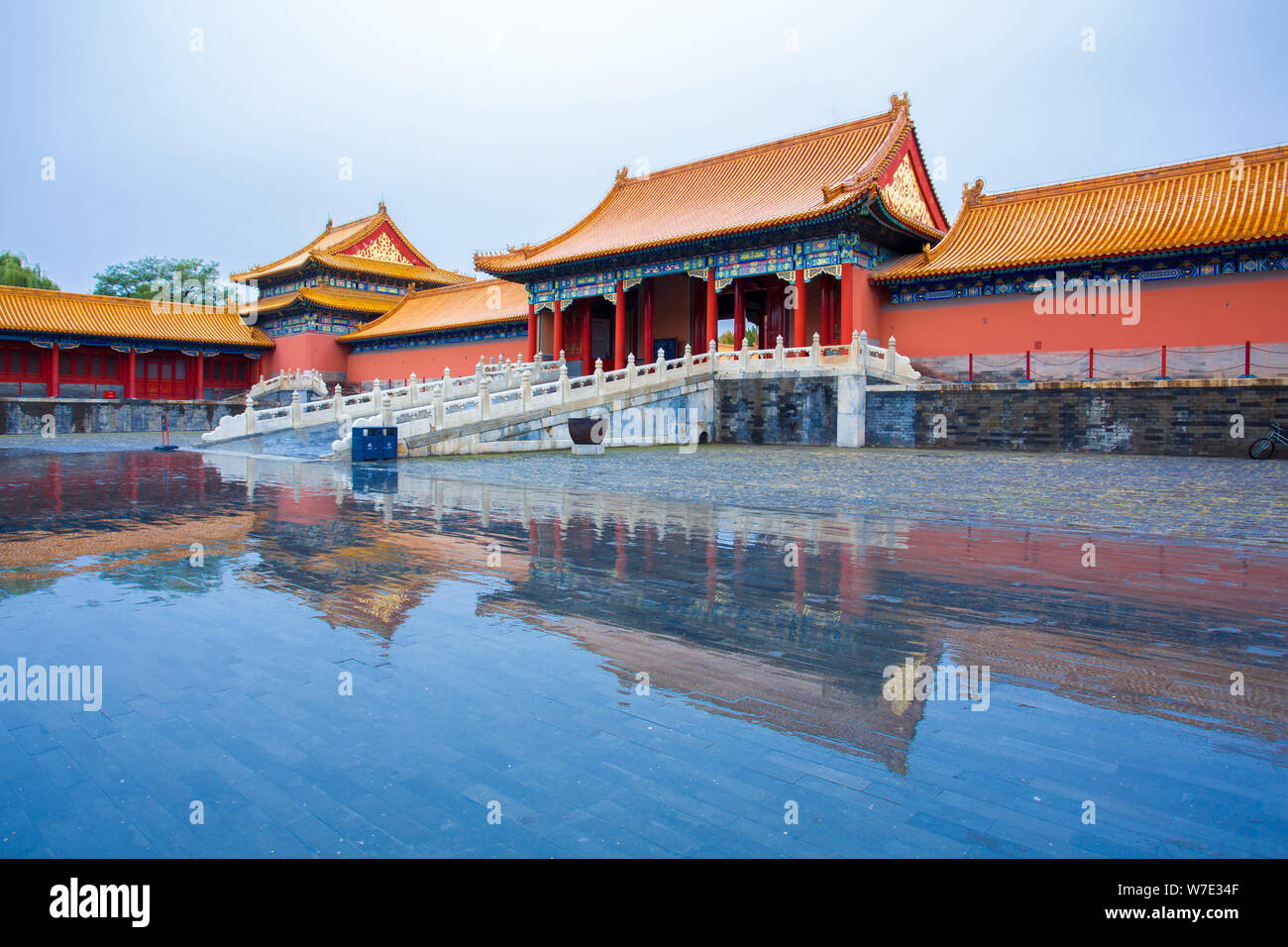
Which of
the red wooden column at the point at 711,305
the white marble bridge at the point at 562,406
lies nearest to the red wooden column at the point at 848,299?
the white marble bridge at the point at 562,406

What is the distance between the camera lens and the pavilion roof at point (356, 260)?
35.6 m

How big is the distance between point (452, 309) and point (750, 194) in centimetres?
1366

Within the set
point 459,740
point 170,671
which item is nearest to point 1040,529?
point 459,740

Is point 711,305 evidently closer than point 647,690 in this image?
No

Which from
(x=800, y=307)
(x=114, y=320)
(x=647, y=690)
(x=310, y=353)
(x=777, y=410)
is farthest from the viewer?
(x=310, y=353)

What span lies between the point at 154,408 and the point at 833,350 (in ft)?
86.0

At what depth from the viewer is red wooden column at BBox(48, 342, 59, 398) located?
31.1 metres

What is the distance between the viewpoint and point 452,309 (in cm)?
3253

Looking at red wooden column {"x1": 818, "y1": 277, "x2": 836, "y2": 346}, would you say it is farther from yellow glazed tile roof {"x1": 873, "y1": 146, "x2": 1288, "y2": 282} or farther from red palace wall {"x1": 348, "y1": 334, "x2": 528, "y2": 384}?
red palace wall {"x1": 348, "y1": 334, "x2": 528, "y2": 384}

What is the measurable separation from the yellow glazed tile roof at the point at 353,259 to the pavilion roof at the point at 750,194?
37.8 ft

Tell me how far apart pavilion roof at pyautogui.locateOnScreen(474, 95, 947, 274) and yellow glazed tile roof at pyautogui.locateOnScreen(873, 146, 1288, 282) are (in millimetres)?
1463

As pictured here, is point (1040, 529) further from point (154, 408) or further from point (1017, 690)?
point (154, 408)

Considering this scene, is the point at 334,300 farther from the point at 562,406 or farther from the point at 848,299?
the point at 848,299

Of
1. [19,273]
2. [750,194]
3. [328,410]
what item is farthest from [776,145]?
[19,273]
